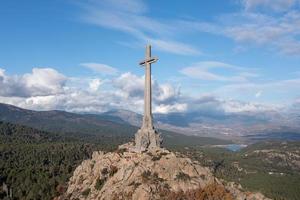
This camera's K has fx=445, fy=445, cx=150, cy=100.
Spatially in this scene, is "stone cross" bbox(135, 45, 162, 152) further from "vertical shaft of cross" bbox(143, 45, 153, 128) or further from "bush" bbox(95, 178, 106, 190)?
"bush" bbox(95, 178, 106, 190)

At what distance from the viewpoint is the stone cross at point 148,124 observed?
116688mm

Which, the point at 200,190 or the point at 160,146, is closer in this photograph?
the point at 200,190

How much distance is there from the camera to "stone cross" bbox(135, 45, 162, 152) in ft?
383

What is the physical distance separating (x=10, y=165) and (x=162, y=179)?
101 meters

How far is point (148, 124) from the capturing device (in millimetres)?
117938

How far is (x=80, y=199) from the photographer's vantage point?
107812mm

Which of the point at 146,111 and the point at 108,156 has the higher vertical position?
the point at 146,111

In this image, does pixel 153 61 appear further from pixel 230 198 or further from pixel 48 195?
pixel 48 195

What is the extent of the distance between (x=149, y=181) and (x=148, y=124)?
73.2 ft

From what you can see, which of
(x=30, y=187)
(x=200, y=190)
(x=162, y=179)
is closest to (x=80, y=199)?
(x=162, y=179)

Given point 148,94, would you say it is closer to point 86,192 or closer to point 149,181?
point 149,181

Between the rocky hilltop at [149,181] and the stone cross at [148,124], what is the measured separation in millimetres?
4343

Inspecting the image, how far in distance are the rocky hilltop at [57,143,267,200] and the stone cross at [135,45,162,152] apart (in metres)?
4.34

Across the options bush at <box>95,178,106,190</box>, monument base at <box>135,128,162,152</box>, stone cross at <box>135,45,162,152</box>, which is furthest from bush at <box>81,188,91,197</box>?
stone cross at <box>135,45,162,152</box>
